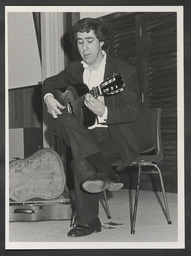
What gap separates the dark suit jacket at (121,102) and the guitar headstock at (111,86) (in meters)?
0.03

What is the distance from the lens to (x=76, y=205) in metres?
2.75

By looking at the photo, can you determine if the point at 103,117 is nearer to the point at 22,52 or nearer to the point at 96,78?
the point at 96,78

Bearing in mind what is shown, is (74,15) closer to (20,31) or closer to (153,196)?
(20,31)

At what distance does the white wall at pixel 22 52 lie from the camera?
2.71 metres

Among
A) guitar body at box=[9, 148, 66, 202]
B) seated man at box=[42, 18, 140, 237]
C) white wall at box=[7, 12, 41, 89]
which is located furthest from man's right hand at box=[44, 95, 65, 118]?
guitar body at box=[9, 148, 66, 202]

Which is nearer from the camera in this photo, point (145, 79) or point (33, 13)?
point (33, 13)

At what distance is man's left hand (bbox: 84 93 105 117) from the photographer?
2.61 metres

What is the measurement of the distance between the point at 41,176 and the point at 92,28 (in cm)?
77

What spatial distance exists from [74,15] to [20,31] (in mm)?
281

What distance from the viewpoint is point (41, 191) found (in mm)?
2830

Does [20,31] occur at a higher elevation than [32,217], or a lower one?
higher

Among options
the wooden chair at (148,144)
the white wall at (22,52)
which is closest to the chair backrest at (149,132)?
the wooden chair at (148,144)

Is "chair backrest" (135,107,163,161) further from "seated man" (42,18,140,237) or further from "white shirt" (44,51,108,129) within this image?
"white shirt" (44,51,108,129)

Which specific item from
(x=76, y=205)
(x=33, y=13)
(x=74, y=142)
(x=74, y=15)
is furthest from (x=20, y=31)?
(x=76, y=205)
